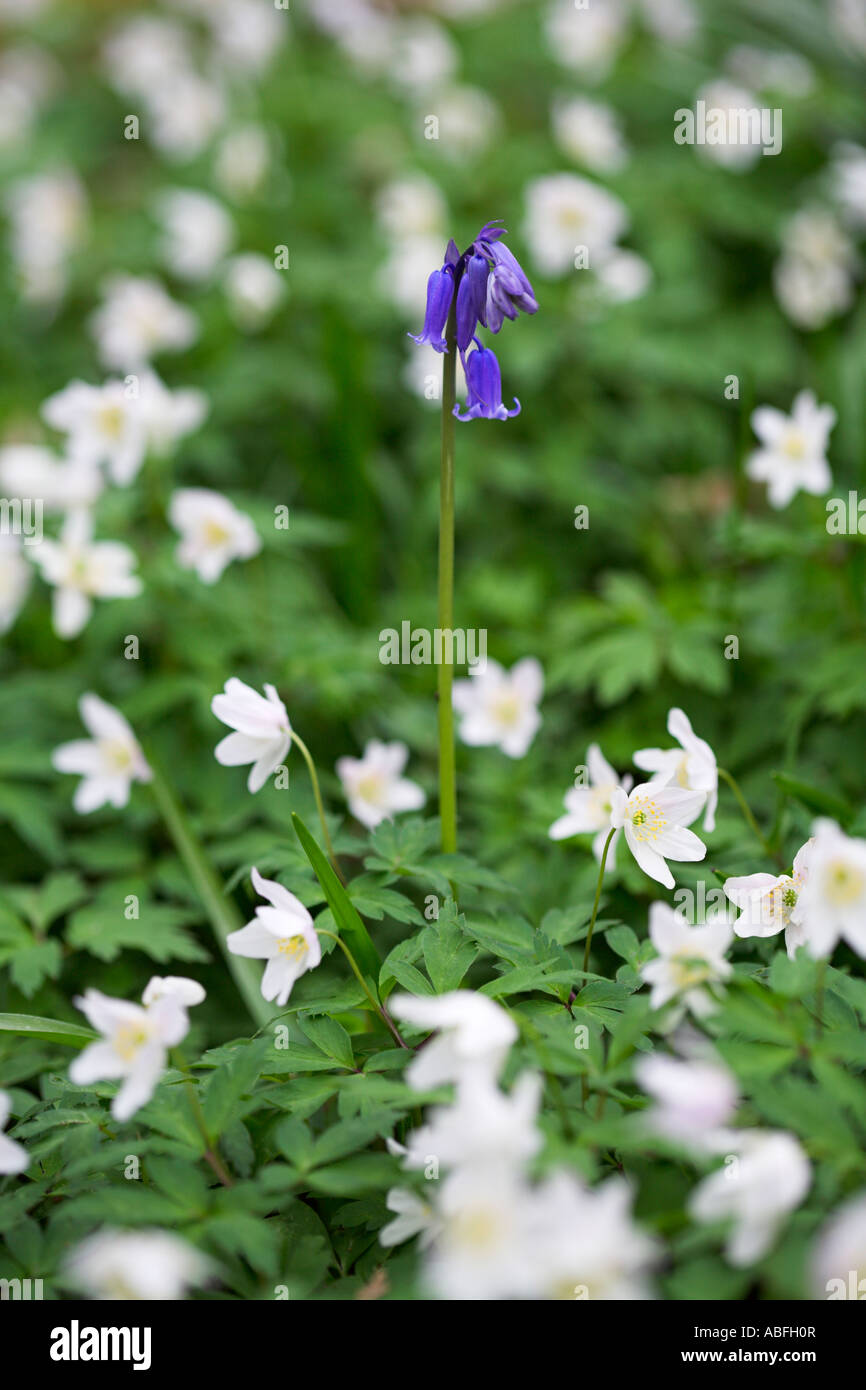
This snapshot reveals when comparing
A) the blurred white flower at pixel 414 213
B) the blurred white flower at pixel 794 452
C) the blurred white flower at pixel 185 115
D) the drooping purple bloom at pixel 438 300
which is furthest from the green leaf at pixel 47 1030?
the blurred white flower at pixel 185 115

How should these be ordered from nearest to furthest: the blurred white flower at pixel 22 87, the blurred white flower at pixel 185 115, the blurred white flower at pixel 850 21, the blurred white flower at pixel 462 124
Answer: the blurred white flower at pixel 850 21 < the blurred white flower at pixel 462 124 < the blurred white flower at pixel 185 115 < the blurred white flower at pixel 22 87

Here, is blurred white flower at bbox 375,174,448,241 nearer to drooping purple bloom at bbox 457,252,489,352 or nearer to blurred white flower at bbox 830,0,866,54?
blurred white flower at bbox 830,0,866,54

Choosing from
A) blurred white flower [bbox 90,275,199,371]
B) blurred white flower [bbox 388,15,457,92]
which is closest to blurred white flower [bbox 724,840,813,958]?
blurred white flower [bbox 90,275,199,371]

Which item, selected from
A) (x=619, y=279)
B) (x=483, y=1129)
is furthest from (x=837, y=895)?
(x=619, y=279)

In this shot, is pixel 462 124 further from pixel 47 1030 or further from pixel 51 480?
pixel 47 1030

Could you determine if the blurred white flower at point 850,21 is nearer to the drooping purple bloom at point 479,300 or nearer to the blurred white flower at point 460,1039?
the drooping purple bloom at point 479,300
